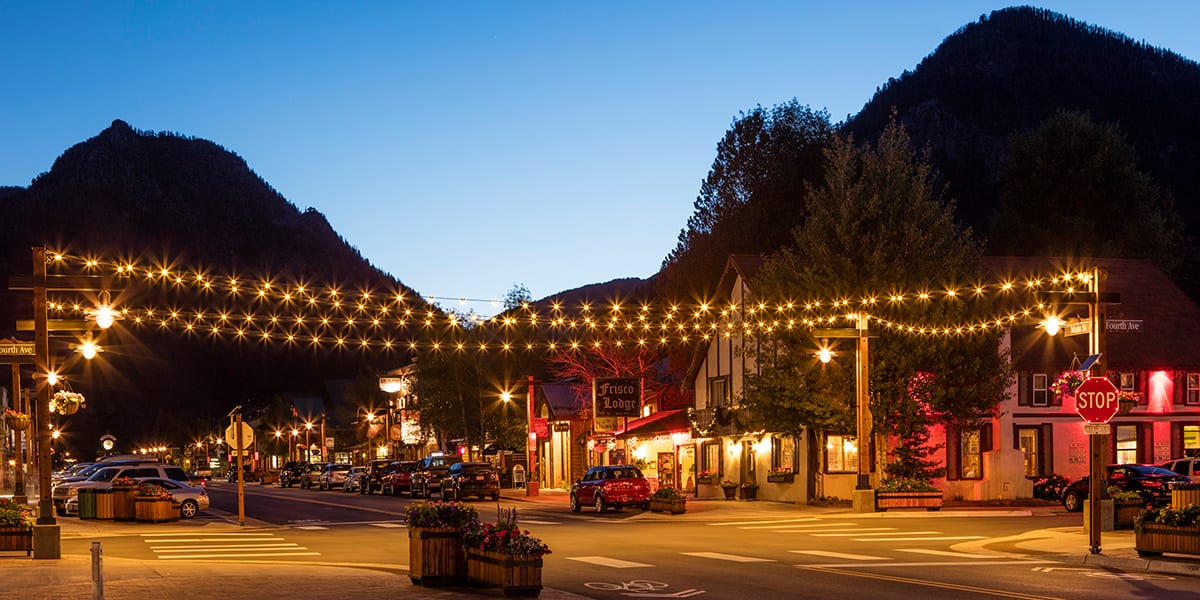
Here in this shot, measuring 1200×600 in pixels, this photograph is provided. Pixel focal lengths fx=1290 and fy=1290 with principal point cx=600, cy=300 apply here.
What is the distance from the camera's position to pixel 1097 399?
23859mm

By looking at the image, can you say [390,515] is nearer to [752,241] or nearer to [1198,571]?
[1198,571]

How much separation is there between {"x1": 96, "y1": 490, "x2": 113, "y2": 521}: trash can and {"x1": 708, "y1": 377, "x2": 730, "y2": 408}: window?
936 inches

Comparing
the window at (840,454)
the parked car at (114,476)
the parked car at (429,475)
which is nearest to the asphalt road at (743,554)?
the parked car at (114,476)

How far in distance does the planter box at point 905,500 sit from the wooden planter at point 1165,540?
1728 centimetres

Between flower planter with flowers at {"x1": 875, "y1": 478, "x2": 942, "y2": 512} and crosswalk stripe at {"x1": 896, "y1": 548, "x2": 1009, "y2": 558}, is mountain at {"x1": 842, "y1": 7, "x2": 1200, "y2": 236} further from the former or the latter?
crosswalk stripe at {"x1": 896, "y1": 548, "x2": 1009, "y2": 558}

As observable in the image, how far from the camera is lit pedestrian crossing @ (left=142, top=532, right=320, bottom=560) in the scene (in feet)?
85.5

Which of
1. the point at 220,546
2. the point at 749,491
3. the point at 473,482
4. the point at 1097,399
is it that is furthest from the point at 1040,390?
the point at 220,546

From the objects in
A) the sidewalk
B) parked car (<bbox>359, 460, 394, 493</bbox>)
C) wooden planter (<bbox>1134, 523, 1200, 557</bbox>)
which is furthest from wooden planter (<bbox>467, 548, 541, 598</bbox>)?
parked car (<bbox>359, 460, 394, 493</bbox>)

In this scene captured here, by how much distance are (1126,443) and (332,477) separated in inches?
1866

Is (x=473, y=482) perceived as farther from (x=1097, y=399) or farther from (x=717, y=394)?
(x=1097, y=399)

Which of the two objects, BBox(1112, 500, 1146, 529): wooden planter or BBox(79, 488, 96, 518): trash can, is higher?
BBox(1112, 500, 1146, 529): wooden planter

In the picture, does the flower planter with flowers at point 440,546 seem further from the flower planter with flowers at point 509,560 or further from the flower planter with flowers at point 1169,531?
the flower planter with flowers at point 1169,531

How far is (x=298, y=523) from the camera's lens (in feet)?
125

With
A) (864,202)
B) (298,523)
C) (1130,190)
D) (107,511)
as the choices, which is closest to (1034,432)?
(864,202)
